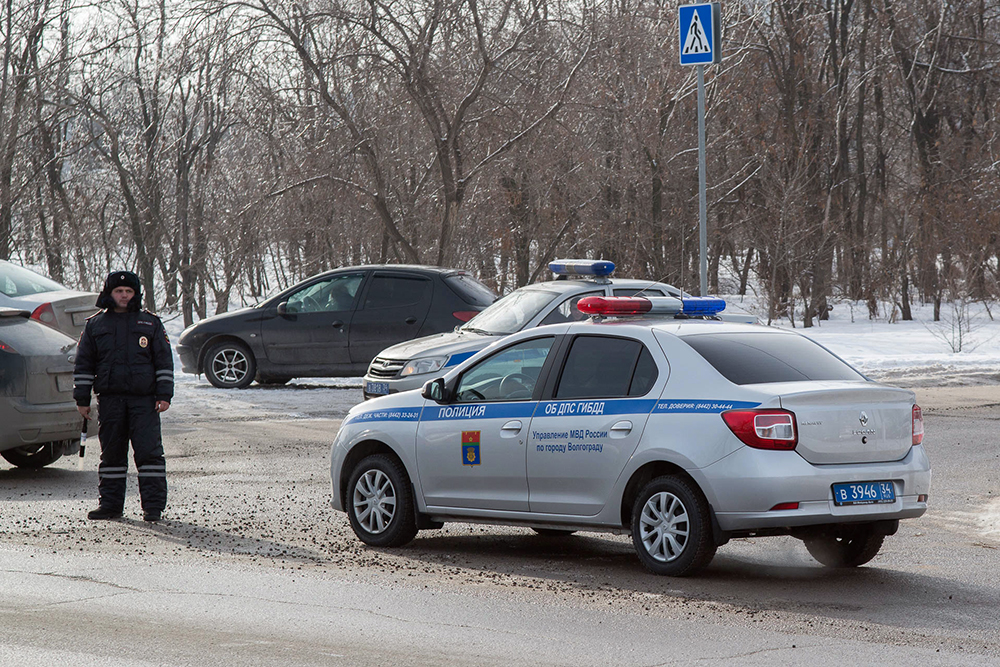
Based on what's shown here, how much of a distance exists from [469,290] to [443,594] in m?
10.5

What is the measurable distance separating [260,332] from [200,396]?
1273 millimetres

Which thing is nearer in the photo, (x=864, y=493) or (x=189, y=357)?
(x=864, y=493)

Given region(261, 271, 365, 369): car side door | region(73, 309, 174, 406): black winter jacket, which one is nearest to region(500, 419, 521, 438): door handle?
region(73, 309, 174, 406): black winter jacket

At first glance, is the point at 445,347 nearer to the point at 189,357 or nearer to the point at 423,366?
the point at 423,366

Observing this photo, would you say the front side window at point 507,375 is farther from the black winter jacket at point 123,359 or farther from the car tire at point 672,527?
the black winter jacket at point 123,359

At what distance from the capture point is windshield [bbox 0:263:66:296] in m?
16.0

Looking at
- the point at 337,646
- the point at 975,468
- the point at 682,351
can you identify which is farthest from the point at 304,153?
the point at 337,646

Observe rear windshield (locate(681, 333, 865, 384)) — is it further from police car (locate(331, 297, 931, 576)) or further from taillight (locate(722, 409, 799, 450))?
taillight (locate(722, 409, 799, 450))

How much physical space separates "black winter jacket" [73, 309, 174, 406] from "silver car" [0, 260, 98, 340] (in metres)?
6.34

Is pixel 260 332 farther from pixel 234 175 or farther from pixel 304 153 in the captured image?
pixel 234 175

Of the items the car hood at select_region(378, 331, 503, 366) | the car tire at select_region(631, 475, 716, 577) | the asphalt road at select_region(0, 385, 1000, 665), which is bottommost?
the asphalt road at select_region(0, 385, 1000, 665)

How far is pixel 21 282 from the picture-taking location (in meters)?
16.2

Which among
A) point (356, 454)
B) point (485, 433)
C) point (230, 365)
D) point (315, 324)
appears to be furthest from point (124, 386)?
point (230, 365)

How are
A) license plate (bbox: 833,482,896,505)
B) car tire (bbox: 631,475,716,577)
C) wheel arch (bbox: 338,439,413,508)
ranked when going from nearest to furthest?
license plate (bbox: 833,482,896,505)
car tire (bbox: 631,475,716,577)
wheel arch (bbox: 338,439,413,508)
